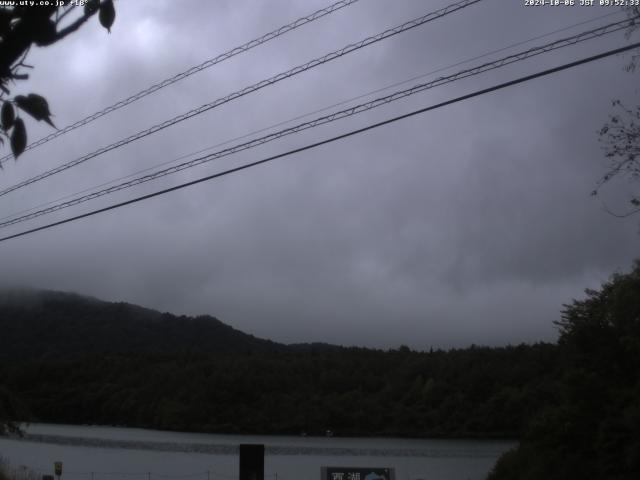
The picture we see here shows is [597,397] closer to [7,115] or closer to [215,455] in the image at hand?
[7,115]

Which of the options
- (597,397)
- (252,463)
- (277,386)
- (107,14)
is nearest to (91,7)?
(107,14)

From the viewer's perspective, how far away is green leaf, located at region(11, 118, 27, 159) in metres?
3.38

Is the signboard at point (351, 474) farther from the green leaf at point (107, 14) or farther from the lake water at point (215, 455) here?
the green leaf at point (107, 14)

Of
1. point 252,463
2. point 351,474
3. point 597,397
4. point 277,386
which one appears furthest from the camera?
point 277,386

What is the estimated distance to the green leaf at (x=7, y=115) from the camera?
3428 millimetres

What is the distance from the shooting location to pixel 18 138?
3.39 metres

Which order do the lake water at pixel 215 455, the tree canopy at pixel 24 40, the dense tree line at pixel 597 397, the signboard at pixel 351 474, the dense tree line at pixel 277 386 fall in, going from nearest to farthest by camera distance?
the tree canopy at pixel 24 40, the signboard at pixel 351 474, the dense tree line at pixel 597 397, the lake water at pixel 215 455, the dense tree line at pixel 277 386

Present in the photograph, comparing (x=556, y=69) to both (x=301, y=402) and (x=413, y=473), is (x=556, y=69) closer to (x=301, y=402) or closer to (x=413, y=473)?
(x=413, y=473)

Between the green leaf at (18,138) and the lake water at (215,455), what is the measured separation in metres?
35.3

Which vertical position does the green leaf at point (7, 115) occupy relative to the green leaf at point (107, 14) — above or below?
below

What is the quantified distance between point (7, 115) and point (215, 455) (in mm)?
49411

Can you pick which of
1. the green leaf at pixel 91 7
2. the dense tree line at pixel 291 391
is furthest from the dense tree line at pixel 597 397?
the dense tree line at pixel 291 391

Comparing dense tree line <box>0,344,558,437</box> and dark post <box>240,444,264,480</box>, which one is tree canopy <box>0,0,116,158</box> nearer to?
dark post <box>240,444,264,480</box>

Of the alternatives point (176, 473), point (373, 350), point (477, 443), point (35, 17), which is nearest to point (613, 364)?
point (35, 17)
